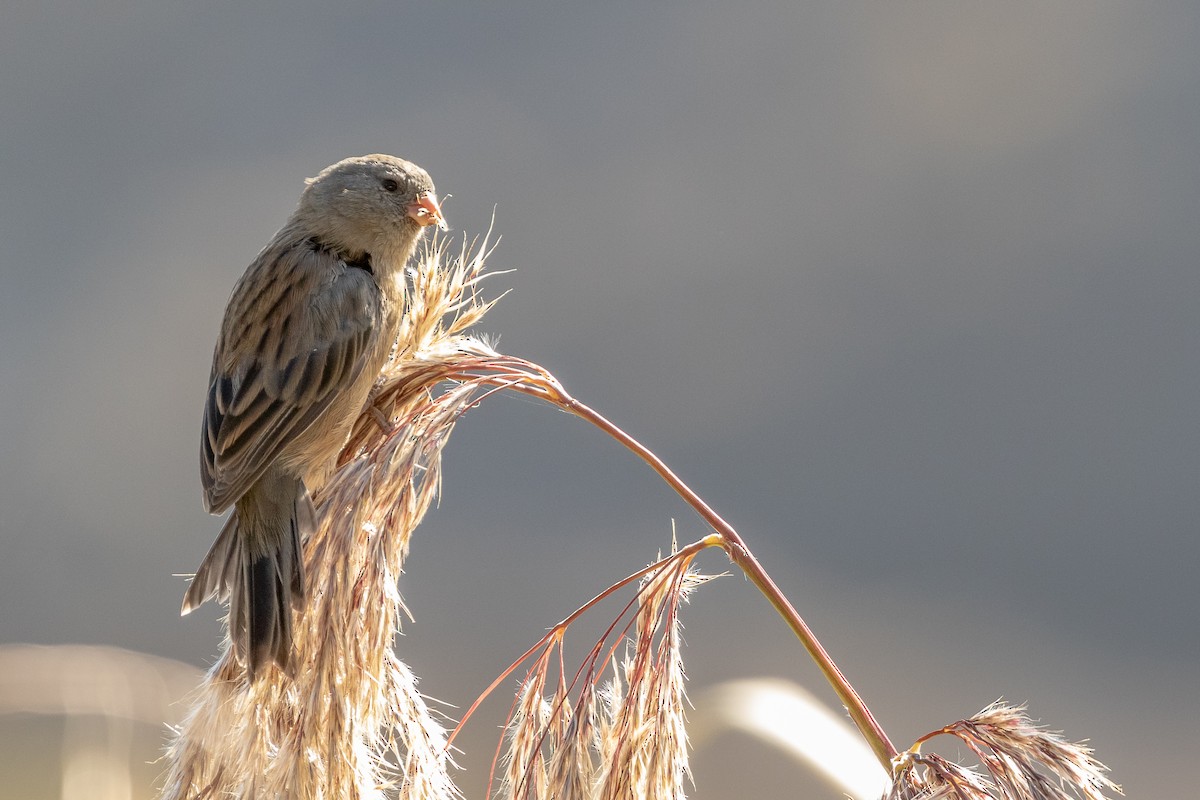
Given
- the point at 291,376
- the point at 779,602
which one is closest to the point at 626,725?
the point at 779,602

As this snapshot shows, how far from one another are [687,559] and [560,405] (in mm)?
274

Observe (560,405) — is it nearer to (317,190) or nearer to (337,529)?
(337,529)

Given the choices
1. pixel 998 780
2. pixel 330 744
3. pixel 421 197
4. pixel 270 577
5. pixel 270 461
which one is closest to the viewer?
pixel 998 780

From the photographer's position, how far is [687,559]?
4.50ft

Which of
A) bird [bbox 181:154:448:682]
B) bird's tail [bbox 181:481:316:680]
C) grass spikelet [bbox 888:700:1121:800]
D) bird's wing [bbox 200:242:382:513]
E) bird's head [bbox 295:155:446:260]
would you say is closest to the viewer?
grass spikelet [bbox 888:700:1121:800]

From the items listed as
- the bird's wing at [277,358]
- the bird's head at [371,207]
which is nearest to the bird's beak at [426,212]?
the bird's head at [371,207]

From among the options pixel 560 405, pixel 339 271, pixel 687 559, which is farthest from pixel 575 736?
pixel 339 271

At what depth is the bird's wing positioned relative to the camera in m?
2.00

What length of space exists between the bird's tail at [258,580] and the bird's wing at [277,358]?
3.3 inches

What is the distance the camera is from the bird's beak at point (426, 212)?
2.47m

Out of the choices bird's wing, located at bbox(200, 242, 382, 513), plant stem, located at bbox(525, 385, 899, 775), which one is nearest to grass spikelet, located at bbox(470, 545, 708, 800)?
plant stem, located at bbox(525, 385, 899, 775)

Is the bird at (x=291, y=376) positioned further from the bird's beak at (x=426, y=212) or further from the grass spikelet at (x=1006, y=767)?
the grass spikelet at (x=1006, y=767)

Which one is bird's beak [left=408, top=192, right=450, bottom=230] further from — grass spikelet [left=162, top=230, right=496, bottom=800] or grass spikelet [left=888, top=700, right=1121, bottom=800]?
grass spikelet [left=888, top=700, right=1121, bottom=800]

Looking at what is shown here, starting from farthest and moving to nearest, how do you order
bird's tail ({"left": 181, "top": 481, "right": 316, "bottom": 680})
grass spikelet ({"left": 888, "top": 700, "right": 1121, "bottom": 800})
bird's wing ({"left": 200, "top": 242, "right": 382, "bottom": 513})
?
1. bird's wing ({"left": 200, "top": 242, "right": 382, "bottom": 513})
2. bird's tail ({"left": 181, "top": 481, "right": 316, "bottom": 680})
3. grass spikelet ({"left": 888, "top": 700, "right": 1121, "bottom": 800})
